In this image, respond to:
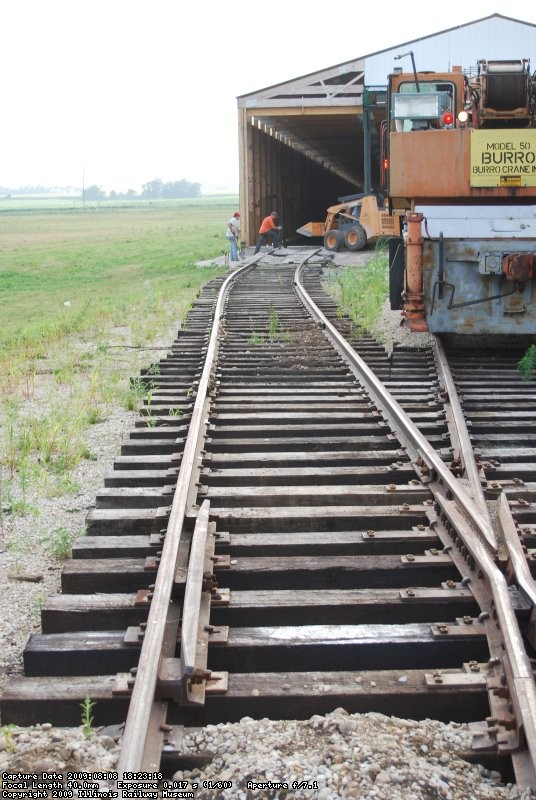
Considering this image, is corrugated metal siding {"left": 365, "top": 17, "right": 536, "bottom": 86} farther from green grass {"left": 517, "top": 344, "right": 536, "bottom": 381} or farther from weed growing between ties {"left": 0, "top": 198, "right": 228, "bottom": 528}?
green grass {"left": 517, "top": 344, "right": 536, "bottom": 381}

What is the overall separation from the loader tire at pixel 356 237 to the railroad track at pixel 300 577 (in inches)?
738

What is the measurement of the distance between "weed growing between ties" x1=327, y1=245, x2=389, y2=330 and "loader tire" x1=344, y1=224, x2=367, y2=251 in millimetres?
6482

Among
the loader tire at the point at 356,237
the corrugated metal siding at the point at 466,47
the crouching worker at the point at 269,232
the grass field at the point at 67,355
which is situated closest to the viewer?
the grass field at the point at 67,355

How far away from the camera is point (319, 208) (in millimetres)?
46250

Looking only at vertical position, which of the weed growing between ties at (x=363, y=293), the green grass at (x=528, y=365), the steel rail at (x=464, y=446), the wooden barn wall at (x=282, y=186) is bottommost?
the steel rail at (x=464, y=446)

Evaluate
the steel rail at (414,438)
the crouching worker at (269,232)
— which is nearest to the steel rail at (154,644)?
the steel rail at (414,438)

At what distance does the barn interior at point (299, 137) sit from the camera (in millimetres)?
25797

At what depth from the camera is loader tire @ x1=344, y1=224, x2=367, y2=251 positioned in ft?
83.6

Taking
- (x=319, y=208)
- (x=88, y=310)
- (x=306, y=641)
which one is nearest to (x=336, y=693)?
(x=306, y=641)

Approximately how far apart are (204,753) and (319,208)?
147ft

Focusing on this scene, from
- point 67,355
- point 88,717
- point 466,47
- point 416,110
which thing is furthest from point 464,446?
point 466,47

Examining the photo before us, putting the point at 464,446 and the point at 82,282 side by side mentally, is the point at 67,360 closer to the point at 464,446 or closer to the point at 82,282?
the point at 464,446

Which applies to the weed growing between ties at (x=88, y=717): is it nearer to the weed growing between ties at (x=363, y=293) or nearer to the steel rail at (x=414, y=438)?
the steel rail at (x=414, y=438)

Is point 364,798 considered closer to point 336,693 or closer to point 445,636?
point 336,693
